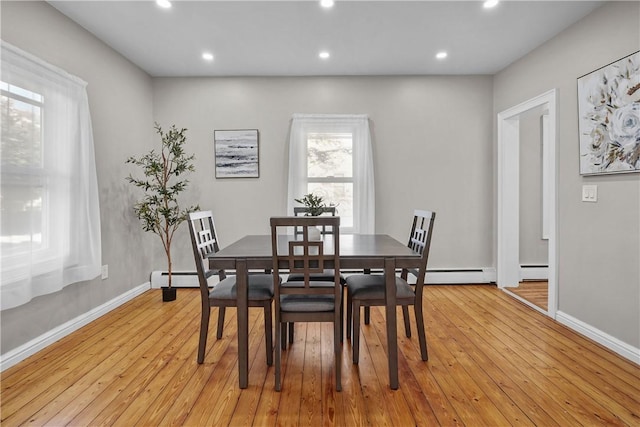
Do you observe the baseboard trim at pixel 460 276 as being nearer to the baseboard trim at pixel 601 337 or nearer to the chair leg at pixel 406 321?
the baseboard trim at pixel 601 337

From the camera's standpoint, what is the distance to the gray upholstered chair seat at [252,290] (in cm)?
218

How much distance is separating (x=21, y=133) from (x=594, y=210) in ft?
14.0

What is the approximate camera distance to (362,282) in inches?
92.2

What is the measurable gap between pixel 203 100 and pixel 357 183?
2.18m

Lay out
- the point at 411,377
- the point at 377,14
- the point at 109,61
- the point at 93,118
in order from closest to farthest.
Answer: the point at 411,377
the point at 377,14
the point at 93,118
the point at 109,61

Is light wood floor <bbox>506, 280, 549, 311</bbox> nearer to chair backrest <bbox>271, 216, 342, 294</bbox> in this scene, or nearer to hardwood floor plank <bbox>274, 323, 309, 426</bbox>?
hardwood floor plank <bbox>274, 323, 309, 426</bbox>

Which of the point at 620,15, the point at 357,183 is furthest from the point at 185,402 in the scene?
the point at 620,15

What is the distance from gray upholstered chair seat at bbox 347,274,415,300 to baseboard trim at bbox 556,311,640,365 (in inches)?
62.4

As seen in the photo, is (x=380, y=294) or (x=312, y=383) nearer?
(x=312, y=383)

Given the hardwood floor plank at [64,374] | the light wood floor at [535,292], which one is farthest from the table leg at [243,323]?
the light wood floor at [535,292]

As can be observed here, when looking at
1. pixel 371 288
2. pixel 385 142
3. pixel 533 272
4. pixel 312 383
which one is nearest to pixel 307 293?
pixel 371 288

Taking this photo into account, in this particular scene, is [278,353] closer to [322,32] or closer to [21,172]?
[21,172]

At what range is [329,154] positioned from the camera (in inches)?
171

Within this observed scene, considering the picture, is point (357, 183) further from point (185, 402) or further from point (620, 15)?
point (185, 402)
